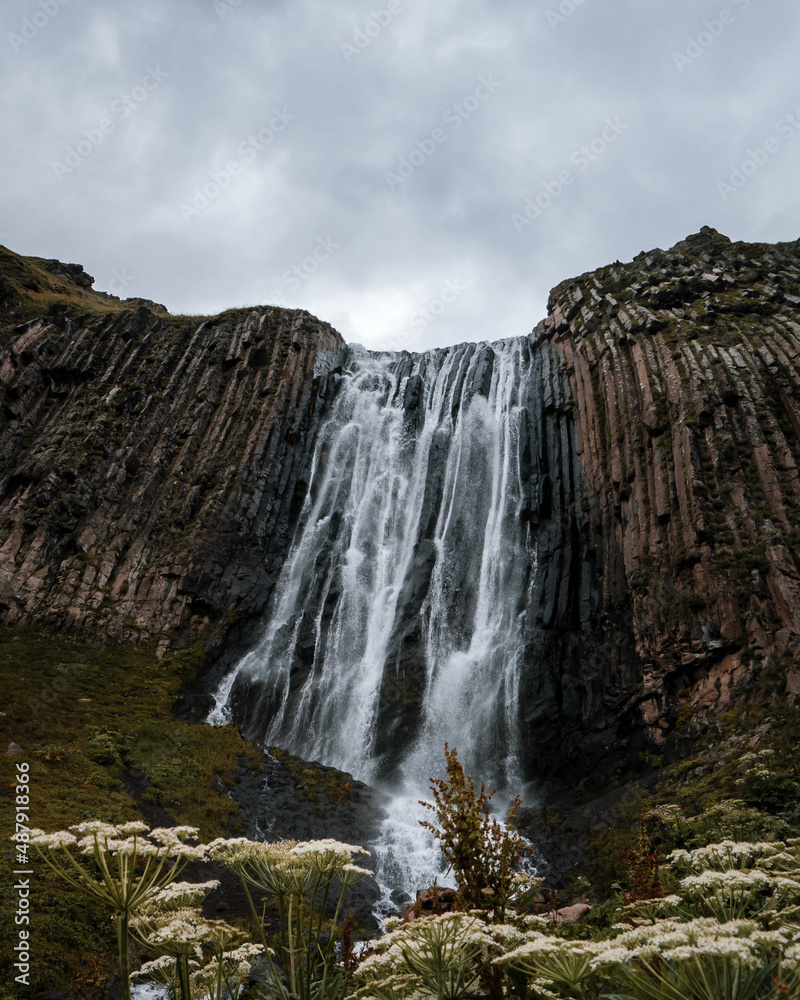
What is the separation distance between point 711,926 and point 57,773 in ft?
64.0

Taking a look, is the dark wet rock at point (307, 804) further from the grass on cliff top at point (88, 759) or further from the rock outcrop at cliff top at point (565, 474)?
the rock outcrop at cliff top at point (565, 474)

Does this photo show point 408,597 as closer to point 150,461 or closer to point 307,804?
point 307,804

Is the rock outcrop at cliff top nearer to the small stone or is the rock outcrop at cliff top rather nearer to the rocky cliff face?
the rocky cliff face

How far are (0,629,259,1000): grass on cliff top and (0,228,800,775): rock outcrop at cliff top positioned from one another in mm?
3403

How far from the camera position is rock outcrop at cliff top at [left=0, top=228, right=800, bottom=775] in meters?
22.9

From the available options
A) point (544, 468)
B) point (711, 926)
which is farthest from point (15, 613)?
point (711, 926)

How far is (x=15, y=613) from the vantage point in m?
31.2

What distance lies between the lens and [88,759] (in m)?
19.3

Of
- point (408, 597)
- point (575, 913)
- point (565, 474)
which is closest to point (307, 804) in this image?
point (575, 913)

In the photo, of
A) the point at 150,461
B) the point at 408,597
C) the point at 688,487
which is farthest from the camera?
the point at 150,461

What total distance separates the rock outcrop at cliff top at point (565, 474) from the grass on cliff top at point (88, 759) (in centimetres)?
340

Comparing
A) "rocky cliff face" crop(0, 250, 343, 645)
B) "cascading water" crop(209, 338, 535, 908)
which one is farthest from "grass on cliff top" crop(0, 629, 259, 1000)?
"cascading water" crop(209, 338, 535, 908)

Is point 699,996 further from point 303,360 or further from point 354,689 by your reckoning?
point 303,360

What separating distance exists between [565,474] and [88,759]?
26.1 meters
